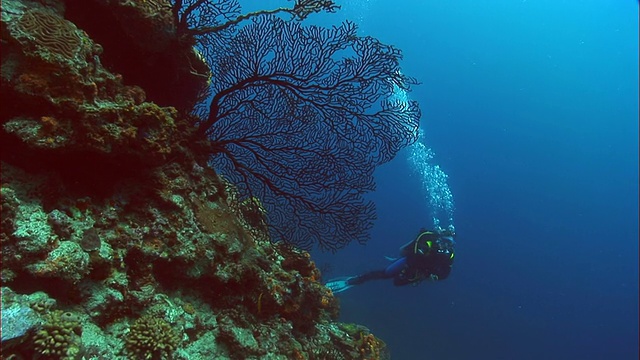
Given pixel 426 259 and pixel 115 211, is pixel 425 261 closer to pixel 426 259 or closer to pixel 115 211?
pixel 426 259

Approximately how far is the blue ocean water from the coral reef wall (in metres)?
52.7

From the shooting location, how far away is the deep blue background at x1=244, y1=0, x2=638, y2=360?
6359 cm

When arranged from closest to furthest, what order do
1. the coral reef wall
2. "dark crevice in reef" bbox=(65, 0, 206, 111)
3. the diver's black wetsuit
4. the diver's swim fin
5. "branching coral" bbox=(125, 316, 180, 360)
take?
1. the coral reef wall
2. "branching coral" bbox=(125, 316, 180, 360)
3. "dark crevice in reef" bbox=(65, 0, 206, 111)
4. the diver's black wetsuit
5. the diver's swim fin

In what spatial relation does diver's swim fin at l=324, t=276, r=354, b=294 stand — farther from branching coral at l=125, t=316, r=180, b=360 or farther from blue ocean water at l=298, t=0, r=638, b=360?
blue ocean water at l=298, t=0, r=638, b=360

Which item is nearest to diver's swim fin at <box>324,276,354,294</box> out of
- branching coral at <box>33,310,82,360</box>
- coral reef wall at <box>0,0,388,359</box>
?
coral reef wall at <box>0,0,388,359</box>

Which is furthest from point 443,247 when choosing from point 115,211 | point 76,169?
point 76,169

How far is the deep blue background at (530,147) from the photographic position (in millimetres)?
63594

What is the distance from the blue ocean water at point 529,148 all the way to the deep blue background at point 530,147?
0.23 meters

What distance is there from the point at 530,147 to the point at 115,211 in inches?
3275

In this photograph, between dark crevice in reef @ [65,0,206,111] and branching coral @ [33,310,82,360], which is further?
dark crevice in reef @ [65,0,206,111]

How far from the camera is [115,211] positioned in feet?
11.1

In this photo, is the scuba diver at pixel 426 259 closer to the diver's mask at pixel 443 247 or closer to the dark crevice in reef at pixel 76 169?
the diver's mask at pixel 443 247

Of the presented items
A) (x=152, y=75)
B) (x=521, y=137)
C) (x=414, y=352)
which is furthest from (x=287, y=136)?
(x=521, y=137)

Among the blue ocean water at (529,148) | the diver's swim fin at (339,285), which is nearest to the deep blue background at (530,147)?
the blue ocean water at (529,148)
